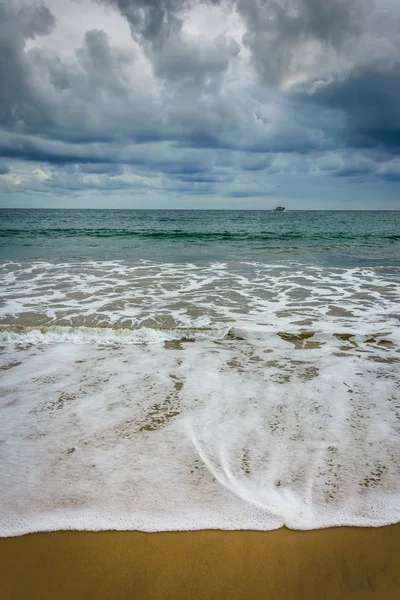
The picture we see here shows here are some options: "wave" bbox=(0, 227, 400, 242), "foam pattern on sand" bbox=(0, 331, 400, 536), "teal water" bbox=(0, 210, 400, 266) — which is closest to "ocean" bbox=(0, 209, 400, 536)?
"foam pattern on sand" bbox=(0, 331, 400, 536)

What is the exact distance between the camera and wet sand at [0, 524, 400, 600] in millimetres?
1630

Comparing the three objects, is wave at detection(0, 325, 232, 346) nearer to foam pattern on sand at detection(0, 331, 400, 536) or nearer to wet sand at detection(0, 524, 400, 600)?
foam pattern on sand at detection(0, 331, 400, 536)

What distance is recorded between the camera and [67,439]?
9.01 ft

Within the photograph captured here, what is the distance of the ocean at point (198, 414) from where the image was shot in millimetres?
2098

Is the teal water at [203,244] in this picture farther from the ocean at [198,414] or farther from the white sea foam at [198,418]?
the white sea foam at [198,418]

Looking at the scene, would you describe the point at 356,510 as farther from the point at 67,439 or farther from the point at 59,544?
the point at 67,439

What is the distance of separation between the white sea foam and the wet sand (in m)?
0.08

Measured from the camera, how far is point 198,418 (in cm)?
305

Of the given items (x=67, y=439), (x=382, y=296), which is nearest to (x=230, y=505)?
(x=67, y=439)

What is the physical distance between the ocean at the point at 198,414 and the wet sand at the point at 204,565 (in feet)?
0.26

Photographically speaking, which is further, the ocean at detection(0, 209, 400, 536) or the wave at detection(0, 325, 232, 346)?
the wave at detection(0, 325, 232, 346)

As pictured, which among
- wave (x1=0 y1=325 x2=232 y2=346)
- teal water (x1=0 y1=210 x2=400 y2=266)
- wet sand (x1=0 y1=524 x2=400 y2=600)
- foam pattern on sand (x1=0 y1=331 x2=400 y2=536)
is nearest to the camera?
wet sand (x1=0 y1=524 x2=400 y2=600)

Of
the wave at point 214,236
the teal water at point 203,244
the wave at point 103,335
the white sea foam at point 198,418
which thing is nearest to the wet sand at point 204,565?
the white sea foam at point 198,418

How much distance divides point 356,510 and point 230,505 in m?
0.72
